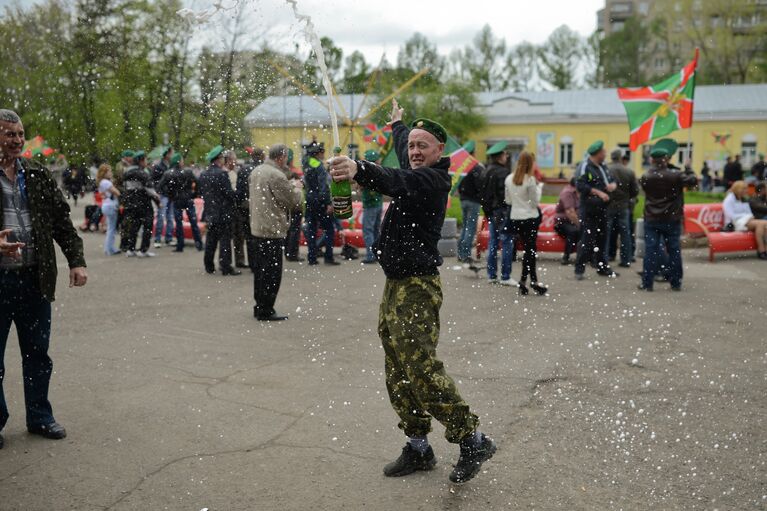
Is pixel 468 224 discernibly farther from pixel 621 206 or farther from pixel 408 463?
pixel 408 463

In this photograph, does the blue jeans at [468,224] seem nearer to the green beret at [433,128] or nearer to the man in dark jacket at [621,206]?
the man in dark jacket at [621,206]

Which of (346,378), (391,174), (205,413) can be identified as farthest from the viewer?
(346,378)

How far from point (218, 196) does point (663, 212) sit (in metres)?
6.53

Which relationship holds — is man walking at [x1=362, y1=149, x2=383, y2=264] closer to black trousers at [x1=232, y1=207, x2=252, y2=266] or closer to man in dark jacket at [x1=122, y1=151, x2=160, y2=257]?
black trousers at [x1=232, y1=207, x2=252, y2=266]

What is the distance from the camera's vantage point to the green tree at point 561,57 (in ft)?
262

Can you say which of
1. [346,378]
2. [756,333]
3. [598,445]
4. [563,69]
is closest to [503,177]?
[756,333]

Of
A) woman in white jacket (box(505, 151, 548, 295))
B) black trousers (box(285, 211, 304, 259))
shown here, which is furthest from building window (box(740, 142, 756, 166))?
woman in white jacket (box(505, 151, 548, 295))

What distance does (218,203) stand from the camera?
11.6 metres

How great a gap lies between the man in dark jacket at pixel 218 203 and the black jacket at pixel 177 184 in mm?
3248

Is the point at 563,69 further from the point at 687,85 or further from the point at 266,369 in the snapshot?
the point at 266,369

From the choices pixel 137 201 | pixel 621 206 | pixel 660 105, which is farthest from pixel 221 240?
pixel 660 105

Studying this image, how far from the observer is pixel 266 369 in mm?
6324

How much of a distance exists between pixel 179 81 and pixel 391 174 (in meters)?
8.32

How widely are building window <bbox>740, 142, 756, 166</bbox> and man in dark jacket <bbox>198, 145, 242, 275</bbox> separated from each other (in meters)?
49.0
